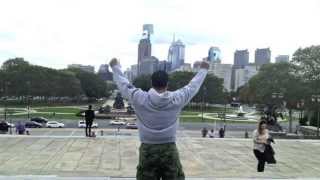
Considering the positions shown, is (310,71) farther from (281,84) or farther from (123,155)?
(123,155)

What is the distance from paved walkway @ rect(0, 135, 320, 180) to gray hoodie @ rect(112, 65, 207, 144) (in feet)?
18.0

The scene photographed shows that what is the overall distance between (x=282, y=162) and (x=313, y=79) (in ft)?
133

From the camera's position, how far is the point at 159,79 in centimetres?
546

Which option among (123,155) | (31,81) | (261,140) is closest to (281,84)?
(123,155)

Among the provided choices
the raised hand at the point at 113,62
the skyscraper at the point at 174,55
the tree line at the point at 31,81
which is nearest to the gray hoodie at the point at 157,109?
the raised hand at the point at 113,62

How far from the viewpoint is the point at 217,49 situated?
20.2 feet

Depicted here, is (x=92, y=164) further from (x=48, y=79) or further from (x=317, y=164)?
(x=48, y=79)

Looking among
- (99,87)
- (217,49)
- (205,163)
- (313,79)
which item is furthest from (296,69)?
(99,87)

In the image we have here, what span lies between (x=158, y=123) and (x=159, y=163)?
37cm

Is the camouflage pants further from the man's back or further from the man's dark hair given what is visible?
the man's back

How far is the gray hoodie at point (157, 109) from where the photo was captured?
542cm

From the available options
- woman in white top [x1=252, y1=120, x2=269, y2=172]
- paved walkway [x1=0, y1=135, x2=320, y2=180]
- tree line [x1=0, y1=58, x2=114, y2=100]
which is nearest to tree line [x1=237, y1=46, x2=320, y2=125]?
paved walkway [x1=0, y1=135, x2=320, y2=180]

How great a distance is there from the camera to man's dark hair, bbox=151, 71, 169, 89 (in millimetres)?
5441

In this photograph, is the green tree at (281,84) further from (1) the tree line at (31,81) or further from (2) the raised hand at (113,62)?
(2) the raised hand at (113,62)
